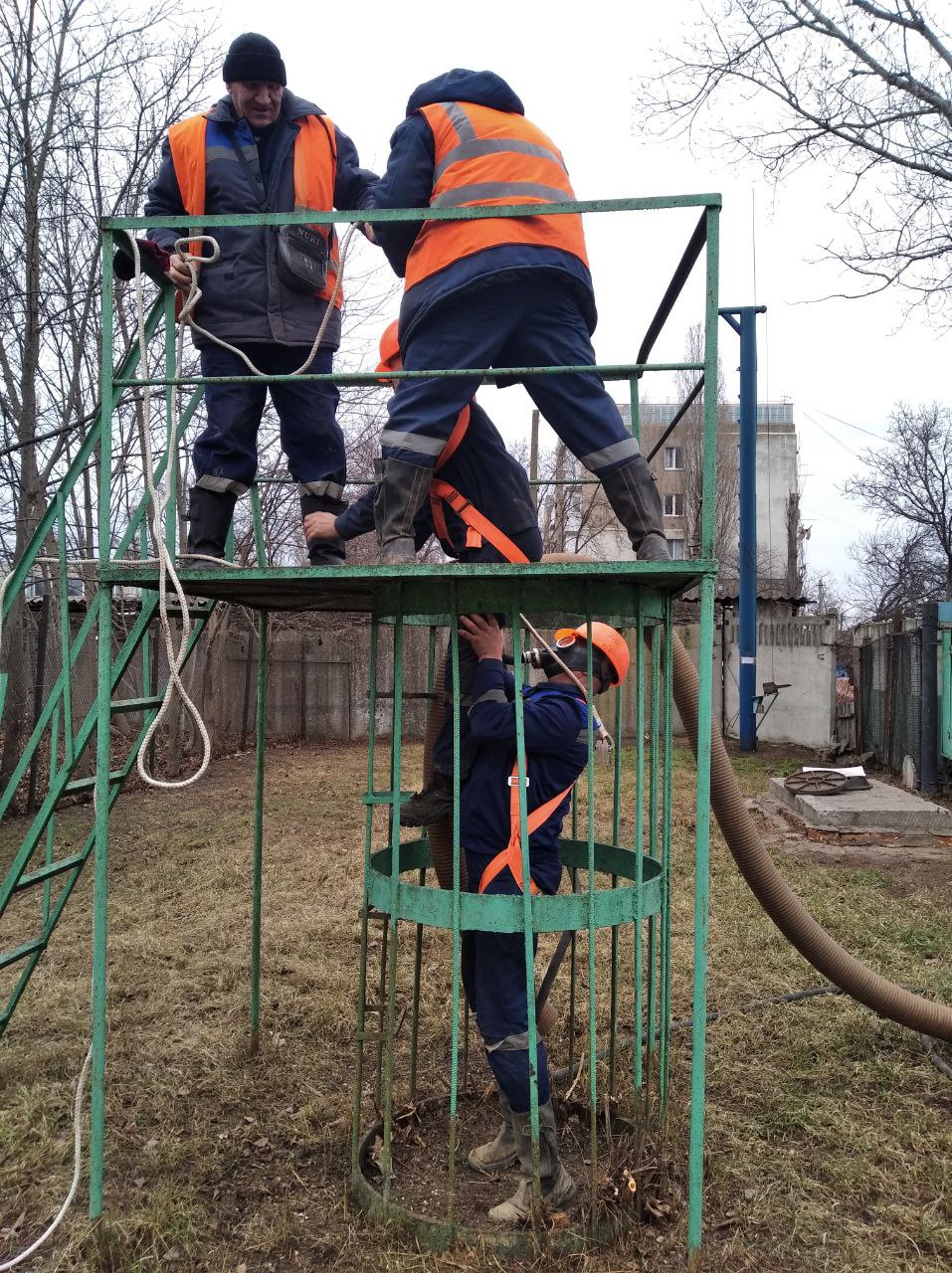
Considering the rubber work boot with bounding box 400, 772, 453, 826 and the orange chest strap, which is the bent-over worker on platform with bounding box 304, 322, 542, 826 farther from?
the orange chest strap

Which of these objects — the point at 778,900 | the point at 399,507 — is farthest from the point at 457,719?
the point at 778,900

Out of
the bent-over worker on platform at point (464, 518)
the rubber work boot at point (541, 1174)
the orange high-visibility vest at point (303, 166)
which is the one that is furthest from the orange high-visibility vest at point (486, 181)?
the rubber work boot at point (541, 1174)

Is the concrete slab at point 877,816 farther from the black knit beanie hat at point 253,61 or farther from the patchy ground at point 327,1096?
the black knit beanie hat at point 253,61

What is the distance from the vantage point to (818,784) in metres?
10.2

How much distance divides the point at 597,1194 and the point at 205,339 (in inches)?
A: 122

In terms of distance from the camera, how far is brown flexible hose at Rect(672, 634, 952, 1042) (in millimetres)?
3453

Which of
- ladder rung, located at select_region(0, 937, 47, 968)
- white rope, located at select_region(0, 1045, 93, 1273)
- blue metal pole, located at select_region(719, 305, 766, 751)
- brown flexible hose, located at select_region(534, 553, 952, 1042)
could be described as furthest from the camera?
blue metal pole, located at select_region(719, 305, 766, 751)

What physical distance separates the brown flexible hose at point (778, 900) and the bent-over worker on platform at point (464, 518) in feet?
2.27

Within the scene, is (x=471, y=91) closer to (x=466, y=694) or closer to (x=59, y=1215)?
(x=466, y=694)

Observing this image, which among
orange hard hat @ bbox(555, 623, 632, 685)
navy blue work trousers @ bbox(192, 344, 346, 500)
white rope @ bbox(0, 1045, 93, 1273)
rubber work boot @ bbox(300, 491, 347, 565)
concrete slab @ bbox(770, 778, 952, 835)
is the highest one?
navy blue work trousers @ bbox(192, 344, 346, 500)

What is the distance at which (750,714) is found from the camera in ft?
47.3

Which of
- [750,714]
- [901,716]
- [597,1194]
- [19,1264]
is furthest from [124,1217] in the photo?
[750,714]

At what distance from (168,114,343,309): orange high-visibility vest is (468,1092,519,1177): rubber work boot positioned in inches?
118

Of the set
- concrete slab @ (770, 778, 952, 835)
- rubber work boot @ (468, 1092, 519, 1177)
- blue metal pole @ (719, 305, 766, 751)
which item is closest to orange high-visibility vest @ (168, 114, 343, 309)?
rubber work boot @ (468, 1092, 519, 1177)
